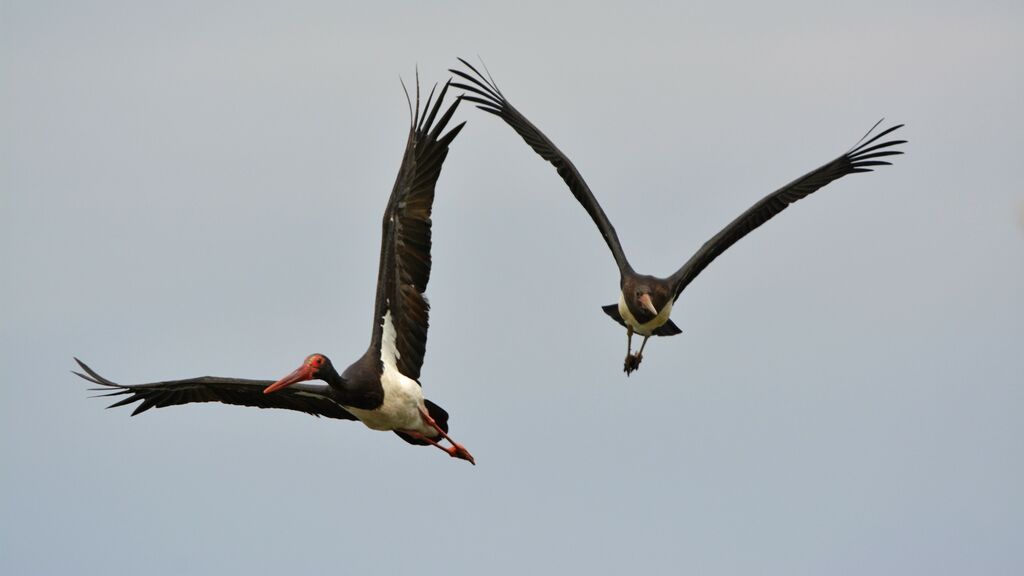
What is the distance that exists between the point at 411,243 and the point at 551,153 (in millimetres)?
4425

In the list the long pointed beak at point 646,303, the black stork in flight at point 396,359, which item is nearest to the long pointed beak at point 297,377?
the black stork in flight at point 396,359

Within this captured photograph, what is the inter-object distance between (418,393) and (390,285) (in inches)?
47.3

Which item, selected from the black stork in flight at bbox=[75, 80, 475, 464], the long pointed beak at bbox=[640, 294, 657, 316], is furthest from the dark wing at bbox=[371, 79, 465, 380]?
the long pointed beak at bbox=[640, 294, 657, 316]

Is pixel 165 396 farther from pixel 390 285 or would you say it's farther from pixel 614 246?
pixel 614 246

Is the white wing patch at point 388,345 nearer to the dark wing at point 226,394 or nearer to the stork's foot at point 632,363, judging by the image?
the dark wing at point 226,394

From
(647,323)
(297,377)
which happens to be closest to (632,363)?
(647,323)

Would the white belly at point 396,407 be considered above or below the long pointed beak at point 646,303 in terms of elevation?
below

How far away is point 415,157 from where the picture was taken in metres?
18.3

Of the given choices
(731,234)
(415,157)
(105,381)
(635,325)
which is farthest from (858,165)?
(105,381)

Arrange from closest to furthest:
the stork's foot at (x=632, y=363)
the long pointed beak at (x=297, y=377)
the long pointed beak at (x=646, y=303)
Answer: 1. the long pointed beak at (x=297, y=377)
2. the long pointed beak at (x=646, y=303)
3. the stork's foot at (x=632, y=363)

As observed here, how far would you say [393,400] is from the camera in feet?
58.9

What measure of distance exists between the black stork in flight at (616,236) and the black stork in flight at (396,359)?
11.4 feet

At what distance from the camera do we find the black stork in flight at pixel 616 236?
21.1m

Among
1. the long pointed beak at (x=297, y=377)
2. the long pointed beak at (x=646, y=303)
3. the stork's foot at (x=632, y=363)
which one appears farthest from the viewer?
the stork's foot at (x=632, y=363)
